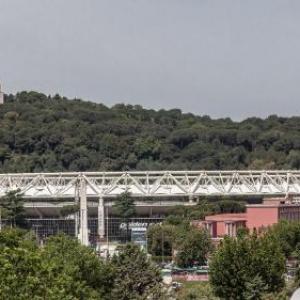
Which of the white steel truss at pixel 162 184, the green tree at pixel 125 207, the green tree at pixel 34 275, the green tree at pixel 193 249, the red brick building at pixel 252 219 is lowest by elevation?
the green tree at pixel 34 275

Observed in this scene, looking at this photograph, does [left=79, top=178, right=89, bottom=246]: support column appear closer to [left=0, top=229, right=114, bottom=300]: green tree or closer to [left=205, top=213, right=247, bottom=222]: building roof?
[left=205, top=213, right=247, bottom=222]: building roof

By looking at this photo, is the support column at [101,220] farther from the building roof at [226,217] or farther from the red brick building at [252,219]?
the red brick building at [252,219]

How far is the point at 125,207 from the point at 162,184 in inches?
174

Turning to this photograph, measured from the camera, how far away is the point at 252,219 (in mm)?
121312

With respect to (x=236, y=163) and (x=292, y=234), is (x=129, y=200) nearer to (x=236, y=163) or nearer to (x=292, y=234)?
(x=292, y=234)

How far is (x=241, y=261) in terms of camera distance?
239ft

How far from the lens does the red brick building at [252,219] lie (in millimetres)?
119312

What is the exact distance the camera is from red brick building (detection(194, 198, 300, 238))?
119 metres

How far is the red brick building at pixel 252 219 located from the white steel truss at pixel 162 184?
445 inches

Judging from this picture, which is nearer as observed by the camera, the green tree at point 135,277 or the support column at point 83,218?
the green tree at point 135,277

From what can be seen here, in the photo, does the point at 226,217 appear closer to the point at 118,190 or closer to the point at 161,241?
the point at 161,241

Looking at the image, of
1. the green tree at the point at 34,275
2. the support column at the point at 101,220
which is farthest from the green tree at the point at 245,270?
the support column at the point at 101,220

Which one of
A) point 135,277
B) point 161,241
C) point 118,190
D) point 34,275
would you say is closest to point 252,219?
point 161,241

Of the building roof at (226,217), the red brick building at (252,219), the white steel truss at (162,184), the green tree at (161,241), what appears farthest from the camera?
the white steel truss at (162,184)
